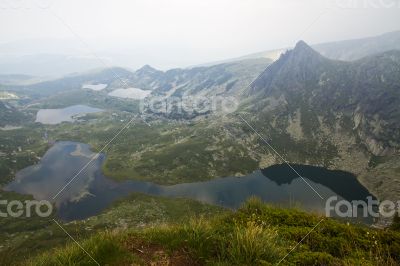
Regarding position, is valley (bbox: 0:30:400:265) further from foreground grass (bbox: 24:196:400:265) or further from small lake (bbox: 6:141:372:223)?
foreground grass (bbox: 24:196:400:265)

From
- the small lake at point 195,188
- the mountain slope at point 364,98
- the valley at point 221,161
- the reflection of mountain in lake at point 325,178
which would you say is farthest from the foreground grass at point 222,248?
the mountain slope at point 364,98

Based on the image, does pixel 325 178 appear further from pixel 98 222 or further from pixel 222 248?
pixel 222 248

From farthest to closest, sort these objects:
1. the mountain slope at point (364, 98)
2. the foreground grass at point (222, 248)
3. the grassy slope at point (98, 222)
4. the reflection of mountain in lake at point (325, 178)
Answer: the mountain slope at point (364, 98) < the reflection of mountain in lake at point (325, 178) < the grassy slope at point (98, 222) < the foreground grass at point (222, 248)

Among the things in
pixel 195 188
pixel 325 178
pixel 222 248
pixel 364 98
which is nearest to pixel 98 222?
pixel 195 188

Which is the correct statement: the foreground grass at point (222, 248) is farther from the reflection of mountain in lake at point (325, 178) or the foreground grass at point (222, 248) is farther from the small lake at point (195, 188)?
the reflection of mountain in lake at point (325, 178)

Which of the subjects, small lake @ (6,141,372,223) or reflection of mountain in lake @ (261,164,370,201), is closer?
small lake @ (6,141,372,223)

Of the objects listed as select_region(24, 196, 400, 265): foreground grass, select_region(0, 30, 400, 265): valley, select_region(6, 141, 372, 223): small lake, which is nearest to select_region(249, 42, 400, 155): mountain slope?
select_region(0, 30, 400, 265): valley

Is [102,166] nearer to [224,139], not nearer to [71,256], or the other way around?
[224,139]
